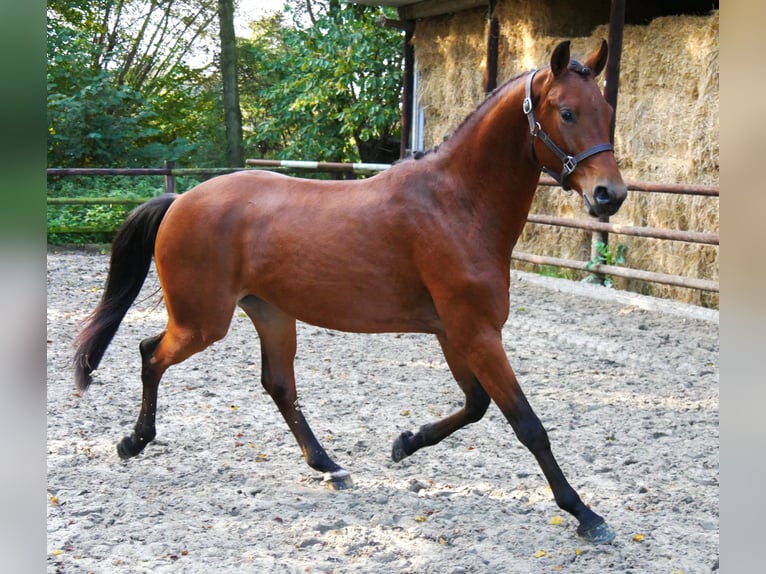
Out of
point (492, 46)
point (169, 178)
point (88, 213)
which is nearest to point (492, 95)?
point (492, 46)

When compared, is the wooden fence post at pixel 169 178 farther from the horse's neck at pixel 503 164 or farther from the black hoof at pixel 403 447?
the horse's neck at pixel 503 164

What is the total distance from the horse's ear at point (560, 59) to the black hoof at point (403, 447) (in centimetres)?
172

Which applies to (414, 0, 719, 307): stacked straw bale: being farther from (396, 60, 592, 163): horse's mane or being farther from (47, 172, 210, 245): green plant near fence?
(47, 172, 210, 245): green plant near fence

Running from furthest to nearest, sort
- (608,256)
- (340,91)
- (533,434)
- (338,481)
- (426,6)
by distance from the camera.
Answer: (340,91)
(426,6)
(608,256)
(338,481)
(533,434)

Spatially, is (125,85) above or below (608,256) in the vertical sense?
above

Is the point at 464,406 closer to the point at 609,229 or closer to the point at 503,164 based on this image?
the point at 503,164

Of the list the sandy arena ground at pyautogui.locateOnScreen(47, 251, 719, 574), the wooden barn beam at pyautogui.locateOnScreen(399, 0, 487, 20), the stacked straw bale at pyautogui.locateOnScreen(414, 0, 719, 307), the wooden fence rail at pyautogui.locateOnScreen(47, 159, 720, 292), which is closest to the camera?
the sandy arena ground at pyautogui.locateOnScreen(47, 251, 719, 574)

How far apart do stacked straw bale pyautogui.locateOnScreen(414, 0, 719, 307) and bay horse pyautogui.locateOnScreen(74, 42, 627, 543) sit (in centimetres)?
281

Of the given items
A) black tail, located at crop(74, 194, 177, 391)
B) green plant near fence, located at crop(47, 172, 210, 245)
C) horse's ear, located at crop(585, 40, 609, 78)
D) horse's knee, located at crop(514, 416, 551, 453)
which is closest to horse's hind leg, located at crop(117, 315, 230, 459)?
black tail, located at crop(74, 194, 177, 391)

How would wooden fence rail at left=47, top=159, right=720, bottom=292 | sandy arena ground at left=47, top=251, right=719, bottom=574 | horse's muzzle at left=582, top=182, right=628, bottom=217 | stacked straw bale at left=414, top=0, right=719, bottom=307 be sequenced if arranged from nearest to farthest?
1. horse's muzzle at left=582, top=182, right=628, bottom=217
2. sandy arena ground at left=47, top=251, right=719, bottom=574
3. wooden fence rail at left=47, top=159, right=720, bottom=292
4. stacked straw bale at left=414, top=0, right=719, bottom=307

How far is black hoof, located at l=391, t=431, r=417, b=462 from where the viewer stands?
3.61 m

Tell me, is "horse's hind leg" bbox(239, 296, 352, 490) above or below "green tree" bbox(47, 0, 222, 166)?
below

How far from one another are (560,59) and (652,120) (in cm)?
537

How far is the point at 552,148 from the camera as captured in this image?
2.87m
